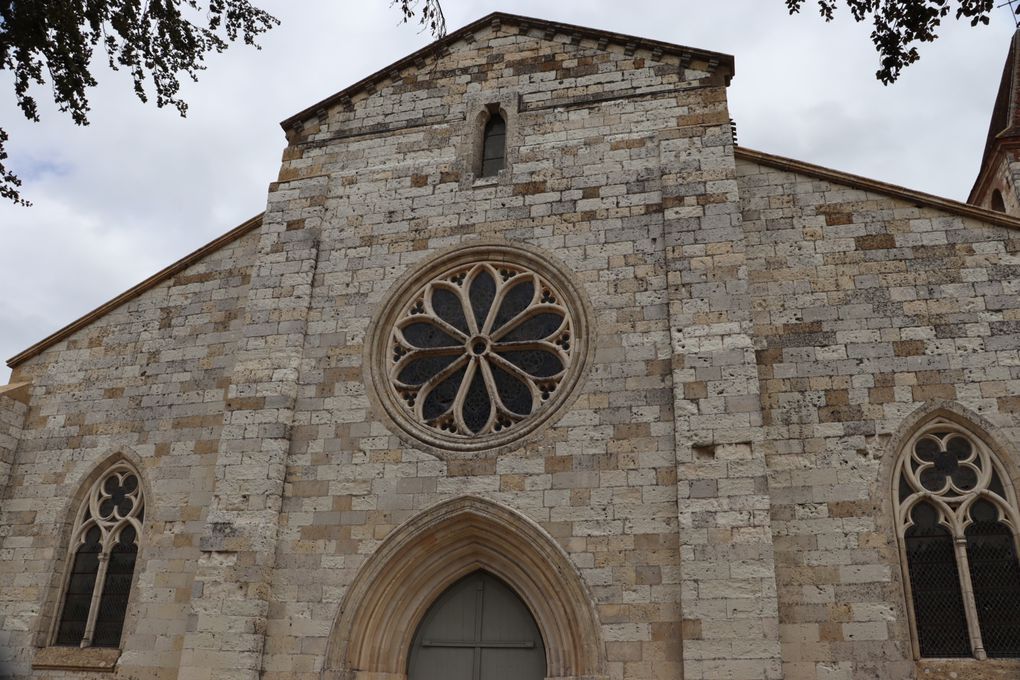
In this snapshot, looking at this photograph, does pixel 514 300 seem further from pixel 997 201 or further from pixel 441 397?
pixel 997 201

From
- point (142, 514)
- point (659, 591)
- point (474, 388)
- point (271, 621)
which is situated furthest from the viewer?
point (142, 514)

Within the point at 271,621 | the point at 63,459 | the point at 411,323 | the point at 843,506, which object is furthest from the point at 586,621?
the point at 63,459

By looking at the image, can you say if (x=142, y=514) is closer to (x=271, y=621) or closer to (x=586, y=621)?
(x=271, y=621)

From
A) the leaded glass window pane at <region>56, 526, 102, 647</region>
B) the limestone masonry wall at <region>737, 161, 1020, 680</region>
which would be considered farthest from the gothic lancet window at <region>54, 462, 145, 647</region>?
the limestone masonry wall at <region>737, 161, 1020, 680</region>

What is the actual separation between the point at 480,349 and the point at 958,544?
4.91 meters

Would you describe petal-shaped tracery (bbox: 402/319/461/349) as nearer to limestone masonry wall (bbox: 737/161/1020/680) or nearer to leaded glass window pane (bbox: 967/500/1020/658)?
limestone masonry wall (bbox: 737/161/1020/680)

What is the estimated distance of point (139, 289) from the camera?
1089 cm

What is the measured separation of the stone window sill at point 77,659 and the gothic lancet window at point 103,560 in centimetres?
14

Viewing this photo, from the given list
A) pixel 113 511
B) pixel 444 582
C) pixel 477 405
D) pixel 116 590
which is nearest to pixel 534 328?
pixel 477 405

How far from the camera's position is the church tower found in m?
12.2

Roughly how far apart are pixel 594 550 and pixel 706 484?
3.90ft

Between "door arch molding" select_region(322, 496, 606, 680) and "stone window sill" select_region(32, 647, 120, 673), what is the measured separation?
2.83 metres

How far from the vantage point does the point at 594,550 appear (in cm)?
764

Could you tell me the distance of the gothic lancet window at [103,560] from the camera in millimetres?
9344
